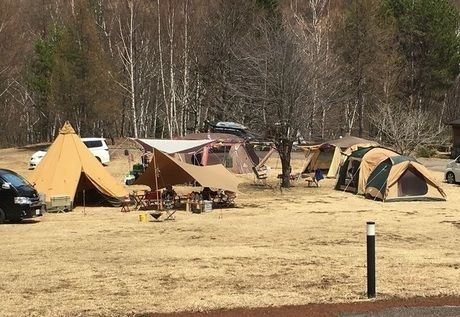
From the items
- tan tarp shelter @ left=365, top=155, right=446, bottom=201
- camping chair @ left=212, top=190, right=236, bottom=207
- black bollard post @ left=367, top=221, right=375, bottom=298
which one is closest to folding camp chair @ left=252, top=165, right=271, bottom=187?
camping chair @ left=212, top=190, right=236, bottom=207

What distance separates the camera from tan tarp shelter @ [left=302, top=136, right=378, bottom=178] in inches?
1268

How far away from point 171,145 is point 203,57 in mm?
24084

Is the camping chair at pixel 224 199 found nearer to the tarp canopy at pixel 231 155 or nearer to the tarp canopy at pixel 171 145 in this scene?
the tarp canopy at pixel 171 145

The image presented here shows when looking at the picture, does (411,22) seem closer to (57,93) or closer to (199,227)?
(57,93)

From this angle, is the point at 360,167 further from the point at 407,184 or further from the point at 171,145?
the point at 171,145

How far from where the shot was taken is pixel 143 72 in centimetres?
5019

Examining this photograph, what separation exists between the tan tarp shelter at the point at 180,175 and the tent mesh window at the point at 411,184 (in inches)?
236

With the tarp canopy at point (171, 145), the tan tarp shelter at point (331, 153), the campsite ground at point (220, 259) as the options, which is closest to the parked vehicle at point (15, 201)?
the campsite ground at point (220, 259)

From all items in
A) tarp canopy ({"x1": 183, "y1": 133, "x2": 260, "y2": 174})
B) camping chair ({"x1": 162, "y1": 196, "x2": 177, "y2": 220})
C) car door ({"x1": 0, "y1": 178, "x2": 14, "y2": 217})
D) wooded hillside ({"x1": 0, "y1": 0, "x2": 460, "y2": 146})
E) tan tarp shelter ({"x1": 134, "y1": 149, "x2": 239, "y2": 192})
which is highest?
wooded hillside ({"x1": 0, "y1": 0, "x2": 460, "y2": 146})

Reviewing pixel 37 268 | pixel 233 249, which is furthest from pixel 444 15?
pixel 37 268

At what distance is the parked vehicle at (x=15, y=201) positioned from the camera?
1681 cm

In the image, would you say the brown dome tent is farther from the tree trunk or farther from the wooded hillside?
the wooded hillside

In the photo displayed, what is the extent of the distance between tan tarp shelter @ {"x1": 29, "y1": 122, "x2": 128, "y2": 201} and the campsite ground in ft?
4.69

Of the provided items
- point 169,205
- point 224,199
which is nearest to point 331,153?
point 224,199
